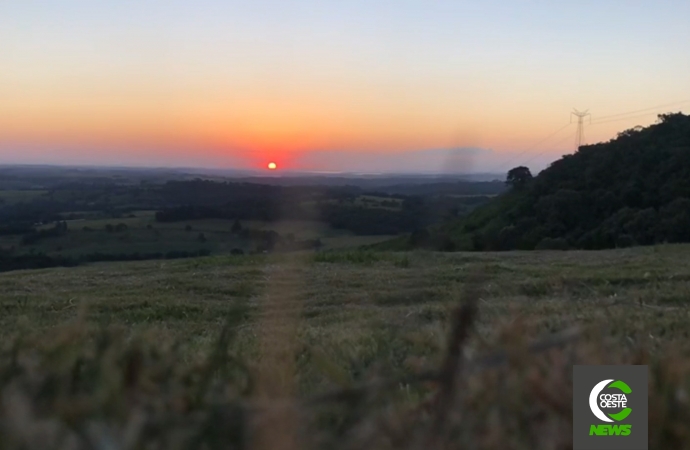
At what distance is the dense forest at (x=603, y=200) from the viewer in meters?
27.0

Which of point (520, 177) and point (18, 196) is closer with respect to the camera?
point (520, 177)

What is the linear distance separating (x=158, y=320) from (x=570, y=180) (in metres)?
28.4

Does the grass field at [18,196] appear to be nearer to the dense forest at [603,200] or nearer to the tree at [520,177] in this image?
the dense forest at [603,200]

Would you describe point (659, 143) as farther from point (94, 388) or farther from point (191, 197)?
point (94, 388)

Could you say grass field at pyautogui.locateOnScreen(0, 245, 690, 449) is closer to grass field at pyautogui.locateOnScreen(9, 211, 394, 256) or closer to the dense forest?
grass field at pyautogui.locateOnScreen(9, 211, 394, 256)

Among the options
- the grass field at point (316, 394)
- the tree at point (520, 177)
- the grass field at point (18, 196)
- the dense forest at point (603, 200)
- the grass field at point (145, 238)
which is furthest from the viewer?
the grass field at point (18, 196)

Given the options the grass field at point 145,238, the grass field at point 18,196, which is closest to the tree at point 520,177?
the grass field at point 145,238

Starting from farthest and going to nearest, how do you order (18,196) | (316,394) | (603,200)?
(18,196) < (603,200) < (316,394)

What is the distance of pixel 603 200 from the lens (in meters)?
30.5

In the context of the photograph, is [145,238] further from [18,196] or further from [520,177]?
[18,196]

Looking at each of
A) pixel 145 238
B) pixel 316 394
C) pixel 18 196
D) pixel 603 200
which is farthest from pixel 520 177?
pixel 18 196

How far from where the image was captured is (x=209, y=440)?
1561 millimetres

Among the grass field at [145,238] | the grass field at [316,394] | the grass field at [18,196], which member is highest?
the grass field at [316,394]

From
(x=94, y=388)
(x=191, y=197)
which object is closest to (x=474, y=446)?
(x=94, y=388)
